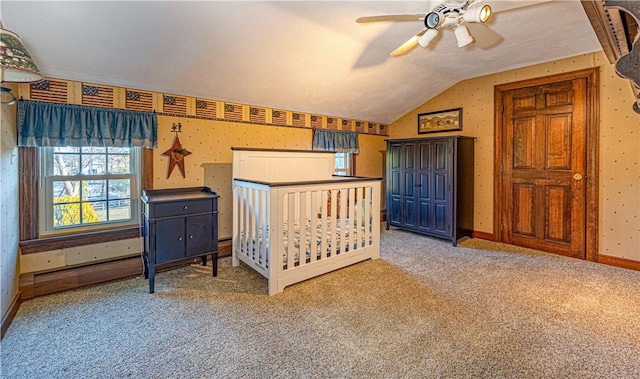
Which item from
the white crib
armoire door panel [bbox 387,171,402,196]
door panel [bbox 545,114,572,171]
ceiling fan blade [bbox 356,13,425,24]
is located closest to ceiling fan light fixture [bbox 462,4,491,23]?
ceiling fan blade [bbox 356,13,425,24]

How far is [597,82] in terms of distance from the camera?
11.3ft

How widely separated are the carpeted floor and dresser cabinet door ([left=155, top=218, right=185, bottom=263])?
306mm

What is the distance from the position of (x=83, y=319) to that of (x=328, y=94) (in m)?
3.56

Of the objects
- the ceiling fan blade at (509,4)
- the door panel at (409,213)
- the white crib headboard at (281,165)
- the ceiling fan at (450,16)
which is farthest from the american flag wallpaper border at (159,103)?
the ceiling fan blade at (509,4)

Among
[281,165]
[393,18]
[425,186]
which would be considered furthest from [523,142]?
[281,165]

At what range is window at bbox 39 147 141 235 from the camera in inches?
111

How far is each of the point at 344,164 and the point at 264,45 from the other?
2.80 meters

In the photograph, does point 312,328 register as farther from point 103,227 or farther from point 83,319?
point 103,227

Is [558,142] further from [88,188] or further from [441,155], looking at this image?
[88,188]

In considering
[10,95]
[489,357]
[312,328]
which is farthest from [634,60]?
[10,95]

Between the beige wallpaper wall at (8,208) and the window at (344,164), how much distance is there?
13.1 feet

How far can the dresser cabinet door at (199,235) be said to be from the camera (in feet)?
9.53

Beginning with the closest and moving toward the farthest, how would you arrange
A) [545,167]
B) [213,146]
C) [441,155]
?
[213,146] < [545,167] < [441,155]

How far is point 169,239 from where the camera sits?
2.78m
